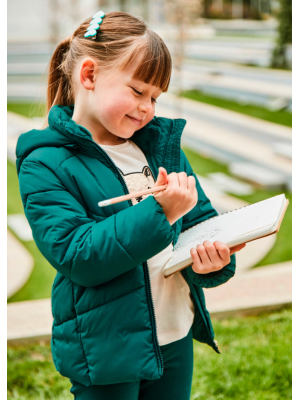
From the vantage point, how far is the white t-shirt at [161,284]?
45.9 inches

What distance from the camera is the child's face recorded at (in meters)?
1.10

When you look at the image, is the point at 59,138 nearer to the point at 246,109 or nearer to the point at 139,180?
the point at 139,180

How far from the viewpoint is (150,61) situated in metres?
1.10

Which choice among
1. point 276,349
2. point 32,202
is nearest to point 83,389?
point 32,202

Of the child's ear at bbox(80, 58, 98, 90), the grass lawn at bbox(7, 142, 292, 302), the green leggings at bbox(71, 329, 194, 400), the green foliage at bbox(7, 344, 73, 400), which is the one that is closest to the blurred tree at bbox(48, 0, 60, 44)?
the grass lawn at bbox(7, 142, 292, 302)

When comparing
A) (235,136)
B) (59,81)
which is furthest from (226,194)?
(59,81)

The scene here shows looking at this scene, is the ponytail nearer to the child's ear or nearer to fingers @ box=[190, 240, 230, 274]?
the child's ear

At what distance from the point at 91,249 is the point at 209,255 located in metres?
0.30

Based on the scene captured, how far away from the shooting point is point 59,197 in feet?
3.36

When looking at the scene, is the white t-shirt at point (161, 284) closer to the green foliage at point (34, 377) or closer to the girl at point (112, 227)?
the girl at point (112, 227)

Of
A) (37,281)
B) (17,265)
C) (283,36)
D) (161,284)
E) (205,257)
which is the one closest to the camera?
(205,257)

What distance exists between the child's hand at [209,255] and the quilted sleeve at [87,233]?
4.2 inches

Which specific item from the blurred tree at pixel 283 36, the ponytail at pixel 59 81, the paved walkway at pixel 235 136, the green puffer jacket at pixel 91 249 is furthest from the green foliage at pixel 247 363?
the blurred tree at pixel 283 36
